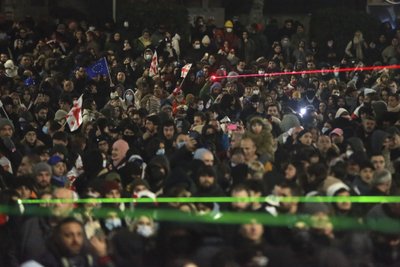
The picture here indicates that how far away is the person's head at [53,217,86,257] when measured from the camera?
7.12 meters

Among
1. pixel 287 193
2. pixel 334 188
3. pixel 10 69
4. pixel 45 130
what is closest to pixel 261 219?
pixel 287 193

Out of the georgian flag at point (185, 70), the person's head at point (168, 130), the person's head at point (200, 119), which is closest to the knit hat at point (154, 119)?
the person's head at point (168, 130)

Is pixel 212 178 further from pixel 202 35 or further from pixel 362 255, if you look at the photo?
pixel 202 35

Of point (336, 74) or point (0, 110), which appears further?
point (336, 74)

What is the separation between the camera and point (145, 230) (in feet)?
24.4

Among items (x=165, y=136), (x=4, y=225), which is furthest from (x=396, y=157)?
(x=4, y=225)

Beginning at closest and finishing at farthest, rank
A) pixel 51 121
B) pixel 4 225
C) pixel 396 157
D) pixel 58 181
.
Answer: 1. pixel 4 225
2. pixel 58 181
3. pixel 396 157
4. pixel 51 121

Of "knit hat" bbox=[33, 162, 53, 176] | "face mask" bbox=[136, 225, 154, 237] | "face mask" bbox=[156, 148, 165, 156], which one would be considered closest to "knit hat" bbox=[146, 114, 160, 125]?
"face mask" bbox=[156, 148, 165, 156]

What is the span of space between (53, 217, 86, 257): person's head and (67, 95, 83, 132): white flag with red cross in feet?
21.5

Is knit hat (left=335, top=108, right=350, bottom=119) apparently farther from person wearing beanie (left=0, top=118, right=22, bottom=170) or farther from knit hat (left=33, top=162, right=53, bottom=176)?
knit hat (left=33, top=162, right=53, bottom=176)

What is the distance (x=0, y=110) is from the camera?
14.6 m

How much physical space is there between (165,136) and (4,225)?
389 centimetres

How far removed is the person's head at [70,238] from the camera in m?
7.12

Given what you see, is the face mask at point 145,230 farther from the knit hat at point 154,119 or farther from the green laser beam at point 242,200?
the knit hat at point 154,119
